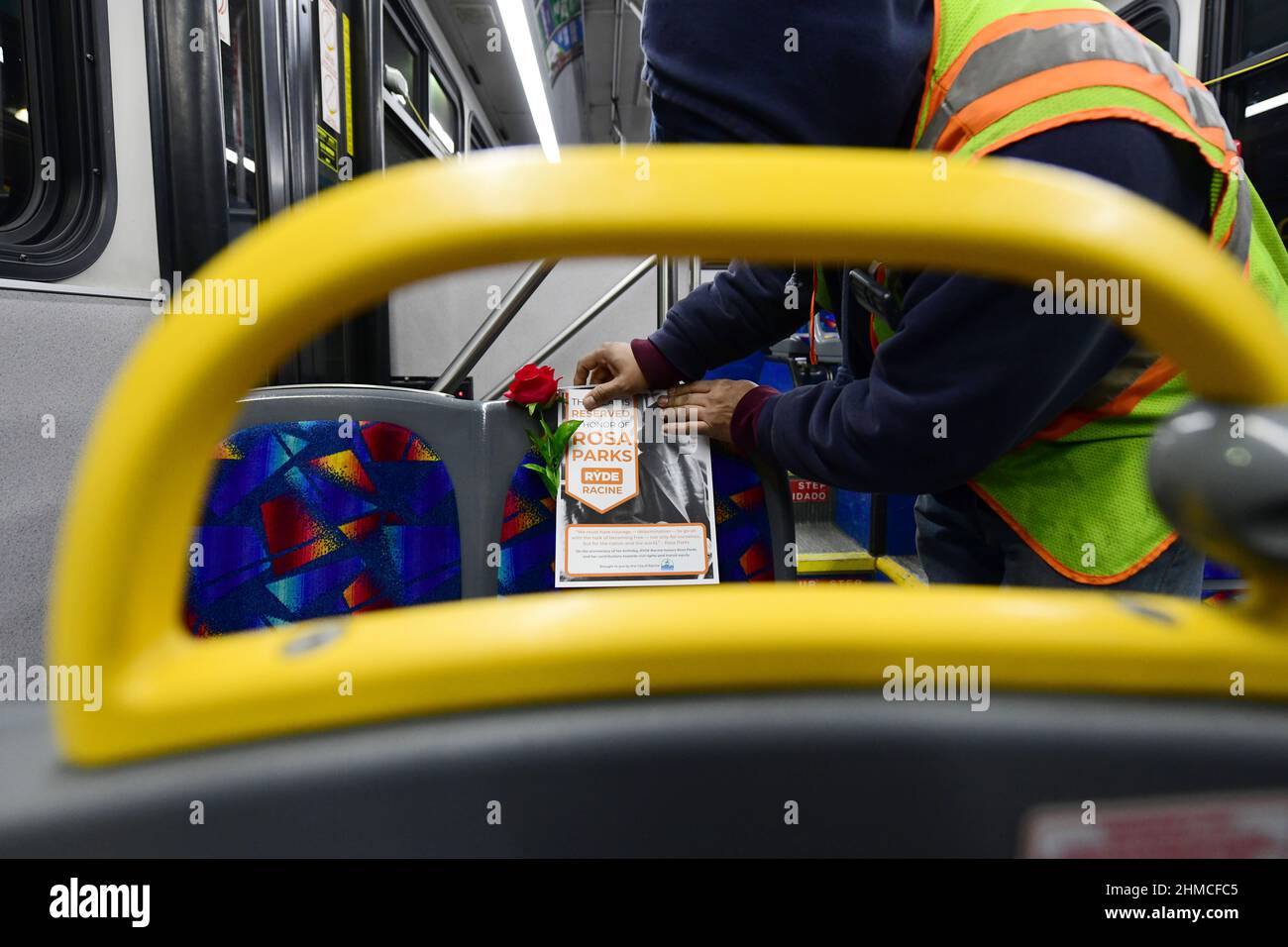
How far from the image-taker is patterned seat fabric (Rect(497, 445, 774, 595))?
3.60 feet

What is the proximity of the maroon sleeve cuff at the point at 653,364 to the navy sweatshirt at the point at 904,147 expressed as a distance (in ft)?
1.19

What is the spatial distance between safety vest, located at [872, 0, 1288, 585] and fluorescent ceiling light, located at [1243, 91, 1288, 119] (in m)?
2.55

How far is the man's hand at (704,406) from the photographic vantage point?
986 mm

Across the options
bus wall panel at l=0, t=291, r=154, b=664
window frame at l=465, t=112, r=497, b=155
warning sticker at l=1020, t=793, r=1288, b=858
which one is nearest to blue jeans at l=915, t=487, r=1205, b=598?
warning sticker at l=1020, t=793, r=1288, b=858

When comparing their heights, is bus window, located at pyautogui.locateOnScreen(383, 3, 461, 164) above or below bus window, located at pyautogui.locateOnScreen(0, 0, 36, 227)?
above

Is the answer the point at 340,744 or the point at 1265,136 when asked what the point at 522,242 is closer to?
the point at 340,744

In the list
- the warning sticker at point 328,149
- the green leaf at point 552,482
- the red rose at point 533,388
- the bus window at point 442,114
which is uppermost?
the bus window at point 442,114

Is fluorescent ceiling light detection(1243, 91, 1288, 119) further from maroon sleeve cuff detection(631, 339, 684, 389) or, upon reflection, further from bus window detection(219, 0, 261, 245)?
bus window detection(219, 0, 261, 245)

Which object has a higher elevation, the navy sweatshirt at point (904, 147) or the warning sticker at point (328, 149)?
the warning sticker at point (328, 149)

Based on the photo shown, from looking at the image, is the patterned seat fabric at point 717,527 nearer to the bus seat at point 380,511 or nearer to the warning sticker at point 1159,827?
the bus seat at point 380,511

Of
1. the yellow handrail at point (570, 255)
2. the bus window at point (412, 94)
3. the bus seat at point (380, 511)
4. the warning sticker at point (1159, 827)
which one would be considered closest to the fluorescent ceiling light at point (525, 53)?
the bus window at point (412, 94)

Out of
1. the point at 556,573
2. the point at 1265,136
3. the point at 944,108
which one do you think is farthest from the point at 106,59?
the point at 1265,136

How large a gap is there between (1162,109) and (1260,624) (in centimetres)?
55

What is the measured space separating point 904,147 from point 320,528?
1.03 meters
